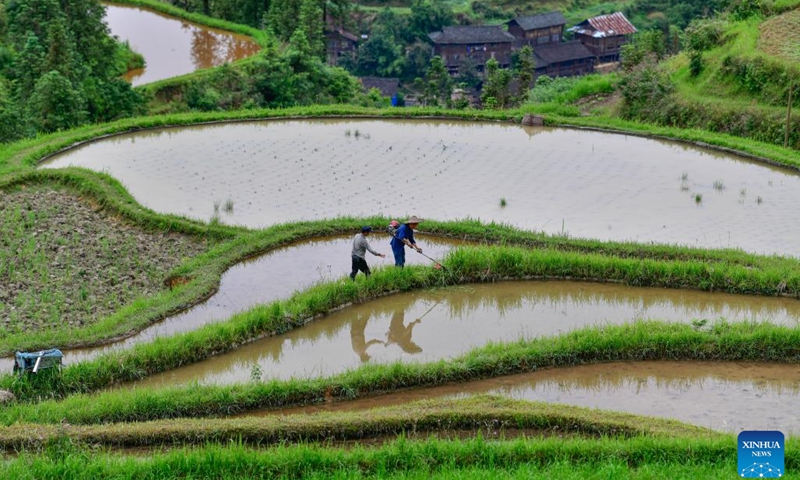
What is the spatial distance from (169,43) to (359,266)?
17296mm

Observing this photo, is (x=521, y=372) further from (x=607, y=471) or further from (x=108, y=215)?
(x=108, y=215)

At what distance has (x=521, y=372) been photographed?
9.13 meters

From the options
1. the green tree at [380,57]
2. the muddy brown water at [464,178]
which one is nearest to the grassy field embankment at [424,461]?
the muddy brown water at [464,178]

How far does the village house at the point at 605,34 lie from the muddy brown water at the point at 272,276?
30.8 m

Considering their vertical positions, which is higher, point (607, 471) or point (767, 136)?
point (767, 136)

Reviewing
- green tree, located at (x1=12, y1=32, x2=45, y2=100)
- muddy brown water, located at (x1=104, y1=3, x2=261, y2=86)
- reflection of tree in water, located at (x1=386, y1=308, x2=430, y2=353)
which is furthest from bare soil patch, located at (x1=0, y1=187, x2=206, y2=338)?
muddy brown water, located at (x1=104, y1=3, x2=261, y2=86)

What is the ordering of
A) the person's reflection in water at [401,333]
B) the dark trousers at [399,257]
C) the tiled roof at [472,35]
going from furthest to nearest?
1. the tiled roof at [472,35]
2. the dark trousers at [399,257]
3. the person's reflection in water at [401,333]

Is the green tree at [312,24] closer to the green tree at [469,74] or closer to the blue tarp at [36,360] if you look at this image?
the green tree at [469,74]

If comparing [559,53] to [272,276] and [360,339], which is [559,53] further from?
[360,339]

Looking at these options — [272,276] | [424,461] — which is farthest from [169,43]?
[424,461]

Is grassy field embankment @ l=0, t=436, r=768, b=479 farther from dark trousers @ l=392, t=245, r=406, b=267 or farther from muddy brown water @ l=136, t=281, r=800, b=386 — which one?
dark trousers @ l=392, t=245, r=406, b=267

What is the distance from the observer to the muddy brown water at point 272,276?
1012 centimetres

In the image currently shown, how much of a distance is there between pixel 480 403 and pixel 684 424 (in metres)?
1.69

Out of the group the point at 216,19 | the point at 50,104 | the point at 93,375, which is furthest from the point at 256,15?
the point at 93,375
